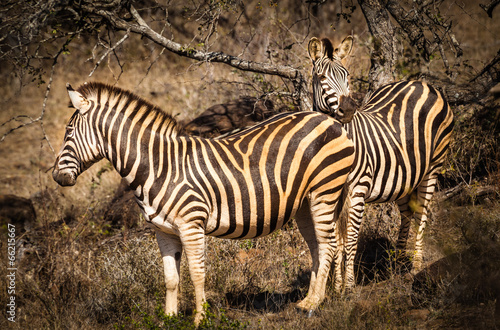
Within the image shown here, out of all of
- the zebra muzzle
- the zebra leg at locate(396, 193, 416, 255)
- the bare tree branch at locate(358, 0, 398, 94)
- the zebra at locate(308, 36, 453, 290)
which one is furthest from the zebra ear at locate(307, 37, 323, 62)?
the zebra muzzle

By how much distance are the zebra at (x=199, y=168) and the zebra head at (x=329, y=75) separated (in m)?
0.52

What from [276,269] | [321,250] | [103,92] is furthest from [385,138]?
[103,92]

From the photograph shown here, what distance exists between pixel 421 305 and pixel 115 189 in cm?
646

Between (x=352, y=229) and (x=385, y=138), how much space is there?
114 cm

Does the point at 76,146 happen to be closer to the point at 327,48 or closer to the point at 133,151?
the point at 133,151

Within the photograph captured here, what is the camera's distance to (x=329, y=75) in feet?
18.2

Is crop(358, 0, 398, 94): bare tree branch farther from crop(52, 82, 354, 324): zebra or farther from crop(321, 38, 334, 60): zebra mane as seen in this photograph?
crop(52, 82, 354, 324): zebra

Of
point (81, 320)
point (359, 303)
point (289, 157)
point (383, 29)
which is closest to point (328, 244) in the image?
point (359, 303)

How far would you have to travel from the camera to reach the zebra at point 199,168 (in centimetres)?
460

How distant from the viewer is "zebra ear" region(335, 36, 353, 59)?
5.88m

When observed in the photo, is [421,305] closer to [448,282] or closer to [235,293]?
[448,282]

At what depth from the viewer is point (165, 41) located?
7.46 meters

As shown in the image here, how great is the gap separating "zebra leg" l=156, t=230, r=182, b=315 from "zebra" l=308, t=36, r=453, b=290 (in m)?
1.84

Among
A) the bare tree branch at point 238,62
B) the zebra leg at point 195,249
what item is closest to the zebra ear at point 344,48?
the bare tree branch at point 238,62
